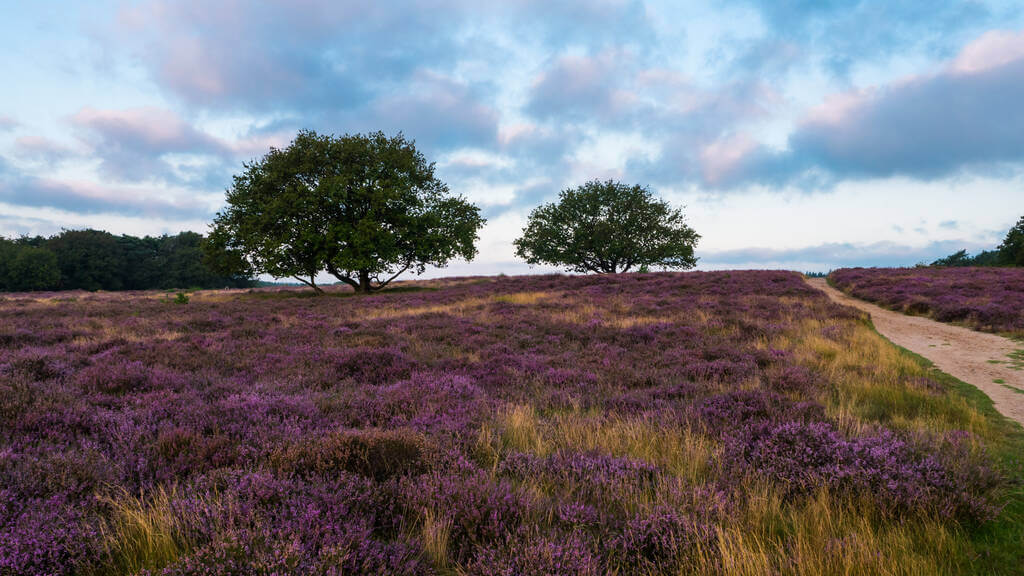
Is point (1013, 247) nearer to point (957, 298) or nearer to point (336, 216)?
point (957, 298)

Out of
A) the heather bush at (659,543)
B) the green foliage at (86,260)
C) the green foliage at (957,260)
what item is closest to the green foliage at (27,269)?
the green foliage at (86,260)

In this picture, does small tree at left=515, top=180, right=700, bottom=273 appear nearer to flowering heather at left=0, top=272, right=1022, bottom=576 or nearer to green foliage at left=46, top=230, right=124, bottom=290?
flowering heather at left=0, top=272, right=1022, bottom=576

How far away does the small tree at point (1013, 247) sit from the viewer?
55.3 metres

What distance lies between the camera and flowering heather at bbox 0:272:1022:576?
2.61 metres

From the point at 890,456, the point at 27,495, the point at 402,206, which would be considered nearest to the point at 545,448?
the point at 890,456

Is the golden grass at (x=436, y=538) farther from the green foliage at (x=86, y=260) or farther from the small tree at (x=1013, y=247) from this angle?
the green foliage at (x=86, y=260)

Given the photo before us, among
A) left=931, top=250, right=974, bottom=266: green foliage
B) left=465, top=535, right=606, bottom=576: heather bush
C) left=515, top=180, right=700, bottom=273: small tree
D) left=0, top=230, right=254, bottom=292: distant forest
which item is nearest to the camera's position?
left=465, top=535, right=606, bottom=576: heather bush

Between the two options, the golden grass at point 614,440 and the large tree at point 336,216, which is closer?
the golden grass at point 614,440

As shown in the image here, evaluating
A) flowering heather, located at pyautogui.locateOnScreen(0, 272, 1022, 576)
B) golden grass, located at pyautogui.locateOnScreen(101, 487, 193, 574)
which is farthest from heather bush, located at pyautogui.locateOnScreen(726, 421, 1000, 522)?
golden grass, located at pyautogui.locateOnScreen(101, 487, 193, 574)

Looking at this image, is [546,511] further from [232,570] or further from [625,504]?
[232,570]

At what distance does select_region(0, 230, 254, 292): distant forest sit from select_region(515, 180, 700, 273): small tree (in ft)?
151

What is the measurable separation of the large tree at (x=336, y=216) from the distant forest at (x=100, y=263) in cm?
3510

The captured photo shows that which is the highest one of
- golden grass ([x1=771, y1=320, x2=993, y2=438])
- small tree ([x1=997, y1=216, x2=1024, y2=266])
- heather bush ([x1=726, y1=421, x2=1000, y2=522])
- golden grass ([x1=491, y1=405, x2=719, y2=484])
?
small tree ([x1=997, y1=216, x2=1024, y2=266])

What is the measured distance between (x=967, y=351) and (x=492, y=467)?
1382 centimetres
